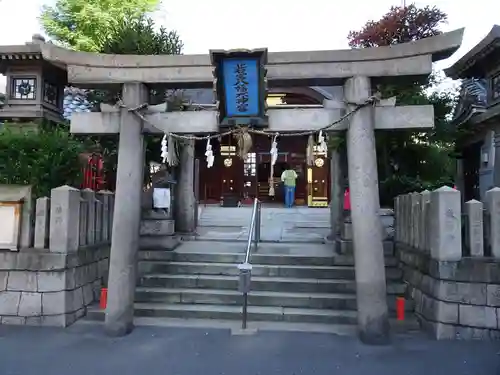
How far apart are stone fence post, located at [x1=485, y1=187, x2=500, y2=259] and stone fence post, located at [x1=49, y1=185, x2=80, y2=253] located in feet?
22.2

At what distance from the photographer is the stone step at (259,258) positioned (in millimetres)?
8477

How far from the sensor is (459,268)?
248 inches

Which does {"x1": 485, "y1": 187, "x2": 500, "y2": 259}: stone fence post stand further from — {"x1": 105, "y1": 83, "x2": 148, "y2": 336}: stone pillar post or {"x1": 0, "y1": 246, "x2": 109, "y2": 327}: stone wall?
{"x1": 0, "y1": 246, "x2": 109, "y2": 327}: stone wall

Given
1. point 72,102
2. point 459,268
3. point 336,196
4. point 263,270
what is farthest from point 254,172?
point 459,268

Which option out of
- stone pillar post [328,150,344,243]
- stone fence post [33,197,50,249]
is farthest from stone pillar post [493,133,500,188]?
stone fence post [33,197,50,249]

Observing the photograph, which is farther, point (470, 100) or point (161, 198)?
point (470, 100)

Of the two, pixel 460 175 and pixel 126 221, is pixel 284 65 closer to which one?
pixel 126 221

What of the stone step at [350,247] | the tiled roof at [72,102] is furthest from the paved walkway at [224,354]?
the tiled roof at [72,102]

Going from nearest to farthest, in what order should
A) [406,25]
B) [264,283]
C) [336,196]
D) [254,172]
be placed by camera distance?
[264,283], [336,196], [406,25], [254,172]

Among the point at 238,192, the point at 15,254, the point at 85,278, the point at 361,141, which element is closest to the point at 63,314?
the point at 85,278

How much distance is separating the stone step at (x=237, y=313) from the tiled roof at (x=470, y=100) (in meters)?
9.12

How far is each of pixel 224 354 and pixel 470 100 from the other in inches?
470

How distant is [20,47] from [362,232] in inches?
502

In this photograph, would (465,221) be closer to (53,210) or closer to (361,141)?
(361,141)
